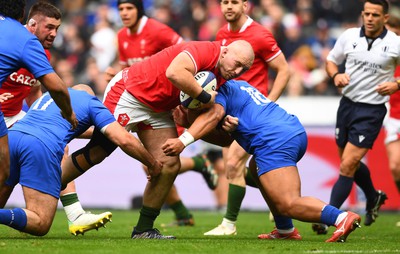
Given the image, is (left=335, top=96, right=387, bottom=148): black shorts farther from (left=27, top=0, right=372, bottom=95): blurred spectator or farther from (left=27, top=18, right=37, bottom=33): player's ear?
(left=27, top=0, right=372, bottom=95): blurred spectator

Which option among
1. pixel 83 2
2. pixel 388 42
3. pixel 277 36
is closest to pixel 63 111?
pixel 388 42

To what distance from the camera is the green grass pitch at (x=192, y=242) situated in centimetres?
767

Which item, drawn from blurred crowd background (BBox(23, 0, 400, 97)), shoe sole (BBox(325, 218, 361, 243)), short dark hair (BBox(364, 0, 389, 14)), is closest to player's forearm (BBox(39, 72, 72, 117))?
shoe sole (BBox(325, 218, 361, 243))

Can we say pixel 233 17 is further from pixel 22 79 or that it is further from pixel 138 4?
pixel 22 79

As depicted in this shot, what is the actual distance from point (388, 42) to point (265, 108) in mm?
2694

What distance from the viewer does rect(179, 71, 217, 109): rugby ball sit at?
8477mm

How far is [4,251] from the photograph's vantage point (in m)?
7.32

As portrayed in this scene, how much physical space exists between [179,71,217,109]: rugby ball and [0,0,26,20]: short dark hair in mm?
1671

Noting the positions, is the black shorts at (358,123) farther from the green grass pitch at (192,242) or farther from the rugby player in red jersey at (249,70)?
the green grass pitch at (192,242)

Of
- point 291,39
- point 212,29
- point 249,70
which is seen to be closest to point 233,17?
point 249,70

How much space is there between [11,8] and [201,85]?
1860 millimetres

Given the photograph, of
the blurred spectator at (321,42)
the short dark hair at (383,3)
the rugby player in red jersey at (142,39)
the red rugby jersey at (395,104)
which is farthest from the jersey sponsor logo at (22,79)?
the blurred spectator at (321,42)

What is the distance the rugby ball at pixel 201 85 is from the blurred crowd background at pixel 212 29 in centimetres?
884

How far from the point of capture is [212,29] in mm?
18797
